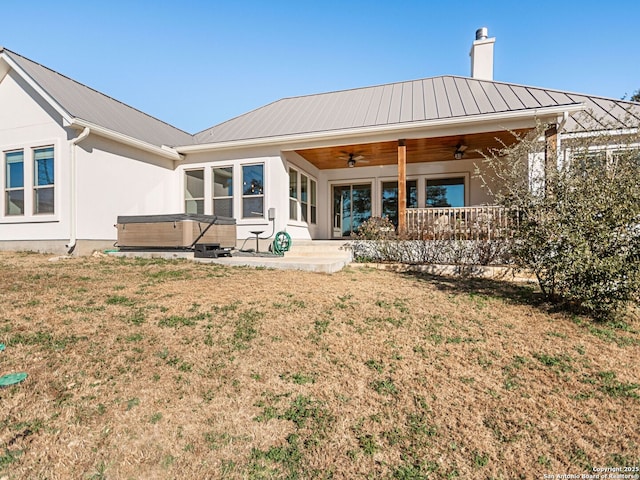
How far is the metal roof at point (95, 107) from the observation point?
805 cm

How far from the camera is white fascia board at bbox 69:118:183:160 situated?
749cm

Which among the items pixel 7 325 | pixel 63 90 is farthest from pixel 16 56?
pixel 7 325

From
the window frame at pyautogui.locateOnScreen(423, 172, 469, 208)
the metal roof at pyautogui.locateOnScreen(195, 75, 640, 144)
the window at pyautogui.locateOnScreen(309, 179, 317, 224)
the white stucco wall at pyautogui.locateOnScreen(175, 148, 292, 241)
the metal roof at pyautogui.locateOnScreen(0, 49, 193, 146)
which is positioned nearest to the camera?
the metal roof at pyautogui.locateOnScreen(0, 49, 193, 146)

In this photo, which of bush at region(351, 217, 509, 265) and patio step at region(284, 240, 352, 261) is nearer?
bush at region(351, 217, 509, 265)

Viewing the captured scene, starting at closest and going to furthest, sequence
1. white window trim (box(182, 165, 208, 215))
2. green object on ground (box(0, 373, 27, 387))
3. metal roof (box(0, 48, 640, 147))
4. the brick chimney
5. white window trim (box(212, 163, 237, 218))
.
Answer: green object on ground (box(0, 373, 27, 387)) → metal roof (box(0, 48, 640, 147)) → white window trim (box(212, 163, 237, 218)) → white window trim (box(182, 165, 208, 215)) → the brick chimney

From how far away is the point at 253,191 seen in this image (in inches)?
387

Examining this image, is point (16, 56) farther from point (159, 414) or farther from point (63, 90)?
point (159, 414)

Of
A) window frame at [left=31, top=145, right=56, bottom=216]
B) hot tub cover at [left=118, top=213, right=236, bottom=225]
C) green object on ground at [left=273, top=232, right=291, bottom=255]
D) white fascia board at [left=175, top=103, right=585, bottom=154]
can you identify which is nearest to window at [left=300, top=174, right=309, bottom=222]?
green object on ground at [left=273, top=232, right=291, bottom=255]

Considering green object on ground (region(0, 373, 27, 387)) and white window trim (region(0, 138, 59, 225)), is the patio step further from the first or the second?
green object on ground (region(0, 373, 27, 387))

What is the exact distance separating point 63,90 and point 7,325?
25.9ft

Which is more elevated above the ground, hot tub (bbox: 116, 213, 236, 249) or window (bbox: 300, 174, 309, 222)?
window (bbox: 300, 174, 309, 222)

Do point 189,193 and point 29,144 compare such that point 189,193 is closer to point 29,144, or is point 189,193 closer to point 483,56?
point 29,144

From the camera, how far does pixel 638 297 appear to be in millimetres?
3965

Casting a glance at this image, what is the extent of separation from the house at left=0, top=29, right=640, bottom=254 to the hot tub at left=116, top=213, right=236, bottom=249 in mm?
889
